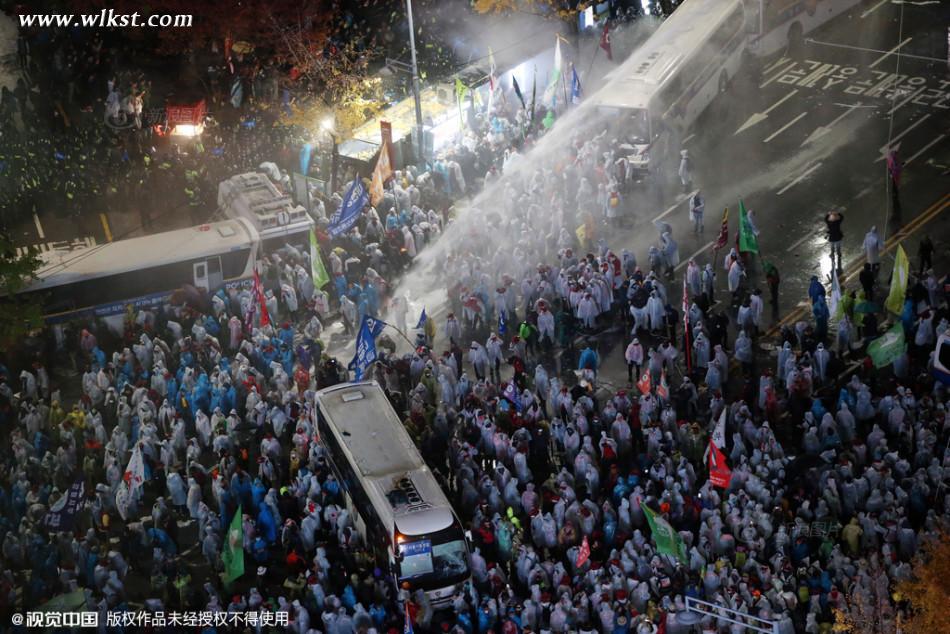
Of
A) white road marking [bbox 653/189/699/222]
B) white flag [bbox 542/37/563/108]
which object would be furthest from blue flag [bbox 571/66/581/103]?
white road marking [bbox 653/189/699/222]

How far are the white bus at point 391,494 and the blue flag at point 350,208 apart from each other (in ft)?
23.8

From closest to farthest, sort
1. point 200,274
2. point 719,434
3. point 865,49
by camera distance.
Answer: point 719,434, point 200,274, point 865,49

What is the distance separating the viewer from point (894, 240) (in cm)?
3372

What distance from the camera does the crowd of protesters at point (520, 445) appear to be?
2225 centimetres

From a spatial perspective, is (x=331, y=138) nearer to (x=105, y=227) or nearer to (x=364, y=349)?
(x=105, y=227)

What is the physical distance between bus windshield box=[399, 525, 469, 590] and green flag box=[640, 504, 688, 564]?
317cm

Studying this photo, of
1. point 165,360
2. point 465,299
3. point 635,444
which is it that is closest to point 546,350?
point 465,299

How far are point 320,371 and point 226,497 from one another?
5.01 meters

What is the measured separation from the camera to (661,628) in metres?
21.1

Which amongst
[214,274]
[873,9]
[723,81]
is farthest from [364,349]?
[873,9]

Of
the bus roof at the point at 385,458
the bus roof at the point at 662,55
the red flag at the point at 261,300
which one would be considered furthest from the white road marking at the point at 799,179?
the bus roof at the point at 385,458

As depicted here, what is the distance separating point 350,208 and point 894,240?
1322 cm

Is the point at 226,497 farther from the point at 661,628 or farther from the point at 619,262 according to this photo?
the point at 619,262

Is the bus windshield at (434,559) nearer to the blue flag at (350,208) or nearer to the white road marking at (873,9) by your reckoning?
the blue flag at (350,208)
